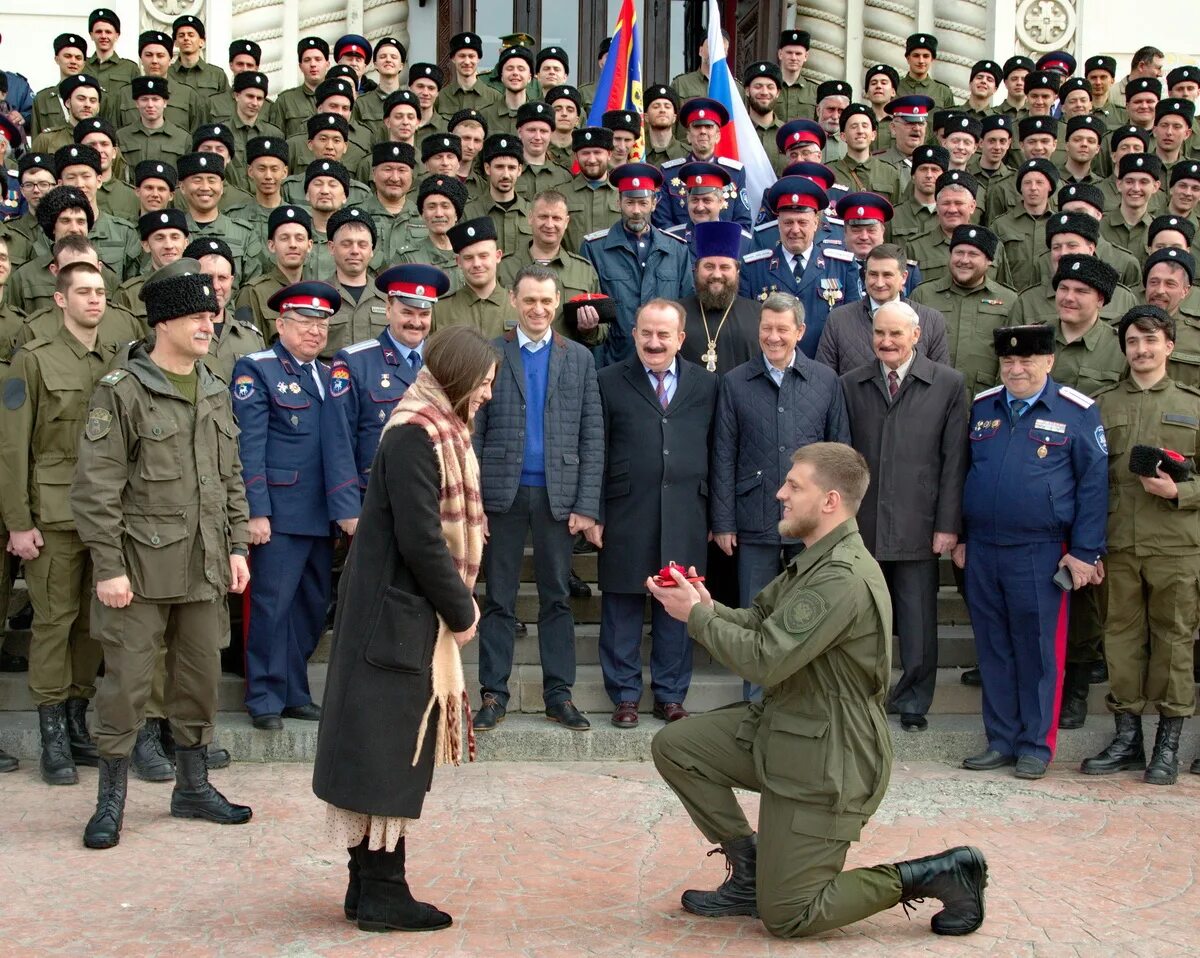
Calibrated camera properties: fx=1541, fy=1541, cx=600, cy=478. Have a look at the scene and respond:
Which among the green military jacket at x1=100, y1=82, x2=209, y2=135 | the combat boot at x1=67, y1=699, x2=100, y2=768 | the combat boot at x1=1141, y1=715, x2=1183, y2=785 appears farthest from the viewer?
the green military jacket at x1=100, y1=82, x2=209, y2=135

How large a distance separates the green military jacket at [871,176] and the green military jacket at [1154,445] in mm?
4371

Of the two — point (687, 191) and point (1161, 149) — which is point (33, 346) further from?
point (1161, 149)

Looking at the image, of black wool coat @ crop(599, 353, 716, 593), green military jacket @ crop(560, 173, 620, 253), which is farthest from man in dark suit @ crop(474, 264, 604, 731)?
green military jacket @ crop(560, 173, 620, 253)

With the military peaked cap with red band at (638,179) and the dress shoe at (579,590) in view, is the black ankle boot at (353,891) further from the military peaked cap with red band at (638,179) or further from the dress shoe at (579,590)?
the military peaked cap with red band at (638,179)

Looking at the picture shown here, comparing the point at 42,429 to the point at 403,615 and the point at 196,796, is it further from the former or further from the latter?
the point at 403,615

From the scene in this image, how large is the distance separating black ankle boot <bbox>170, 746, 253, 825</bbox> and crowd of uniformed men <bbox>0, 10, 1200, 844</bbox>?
0.06 meters

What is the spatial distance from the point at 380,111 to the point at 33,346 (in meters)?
6.16

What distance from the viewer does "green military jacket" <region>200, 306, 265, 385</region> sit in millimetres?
7357

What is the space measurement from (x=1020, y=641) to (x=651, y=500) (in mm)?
1842

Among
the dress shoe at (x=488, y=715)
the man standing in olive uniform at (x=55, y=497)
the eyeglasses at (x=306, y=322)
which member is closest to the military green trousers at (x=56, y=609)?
the man standing in olive uniform at (x=55, y=497)

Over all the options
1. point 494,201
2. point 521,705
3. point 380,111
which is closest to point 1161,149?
point 494,201

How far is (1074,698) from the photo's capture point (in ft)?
24.7

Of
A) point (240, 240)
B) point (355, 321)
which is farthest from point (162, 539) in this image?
point (240, 240)

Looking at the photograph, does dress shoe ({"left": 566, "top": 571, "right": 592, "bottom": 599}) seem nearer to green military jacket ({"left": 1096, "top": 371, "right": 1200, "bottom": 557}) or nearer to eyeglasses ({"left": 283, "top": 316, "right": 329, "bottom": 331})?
eyeglasses ({"left": 283, "top": 316, "right": 329, "bottom": 331})
